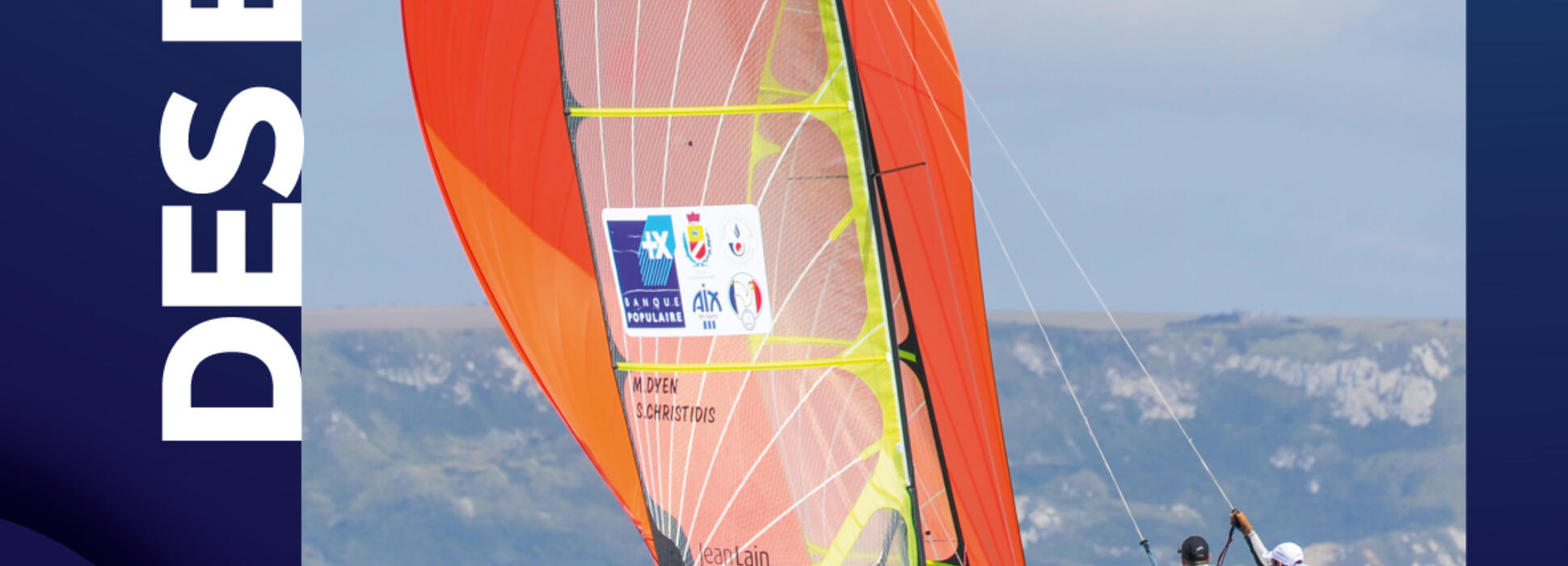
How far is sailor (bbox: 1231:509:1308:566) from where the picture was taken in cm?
729

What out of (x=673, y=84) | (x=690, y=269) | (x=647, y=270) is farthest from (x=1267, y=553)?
(x=673, y=84)

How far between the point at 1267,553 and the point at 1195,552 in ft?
3.36

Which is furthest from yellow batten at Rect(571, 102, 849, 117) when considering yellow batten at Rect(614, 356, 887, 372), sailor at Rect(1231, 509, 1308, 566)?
sailor at Rect(1231, 509, 1308, 566)

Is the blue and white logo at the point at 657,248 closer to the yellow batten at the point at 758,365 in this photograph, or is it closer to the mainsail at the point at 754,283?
the mainsail at the point at 754,283

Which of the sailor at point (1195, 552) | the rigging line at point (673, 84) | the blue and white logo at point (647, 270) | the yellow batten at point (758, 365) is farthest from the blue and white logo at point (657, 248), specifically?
the sailor at point (1195, 552)

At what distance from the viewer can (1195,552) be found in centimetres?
691

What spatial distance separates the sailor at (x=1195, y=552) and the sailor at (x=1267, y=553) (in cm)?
27

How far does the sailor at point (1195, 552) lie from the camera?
6.90 m

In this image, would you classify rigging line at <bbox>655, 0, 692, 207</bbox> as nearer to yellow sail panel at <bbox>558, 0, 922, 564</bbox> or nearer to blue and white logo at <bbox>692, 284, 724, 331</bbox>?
yellow sail panel at <bbox>558, 0, 922, 564</bbox>

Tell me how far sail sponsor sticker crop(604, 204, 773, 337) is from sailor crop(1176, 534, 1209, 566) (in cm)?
178

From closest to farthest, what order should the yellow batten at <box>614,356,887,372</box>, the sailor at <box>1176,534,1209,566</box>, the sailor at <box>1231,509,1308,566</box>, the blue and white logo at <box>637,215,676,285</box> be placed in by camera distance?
1. the sailor at <box>1176,534,1209,566</box>
2. the sailor at <box>1231,509,1308,566</box>
3. the yellow batten at <box>614,356,887,372</box>
4. the blue and white logo at <box>637,215,676,285</box>

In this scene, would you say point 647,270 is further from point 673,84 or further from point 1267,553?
point 1267,553

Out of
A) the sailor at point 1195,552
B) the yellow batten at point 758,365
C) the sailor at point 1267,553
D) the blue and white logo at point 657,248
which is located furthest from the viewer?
the blue and white logo at point 657,248

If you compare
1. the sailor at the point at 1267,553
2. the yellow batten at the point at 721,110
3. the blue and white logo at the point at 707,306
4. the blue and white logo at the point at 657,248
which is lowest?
the sailor at the point at 1267,553
